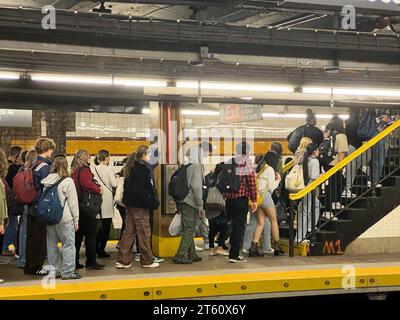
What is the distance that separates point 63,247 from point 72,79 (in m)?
2.01

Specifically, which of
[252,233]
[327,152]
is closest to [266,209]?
[252,233]

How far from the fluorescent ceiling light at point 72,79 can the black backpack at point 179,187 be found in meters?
1.72

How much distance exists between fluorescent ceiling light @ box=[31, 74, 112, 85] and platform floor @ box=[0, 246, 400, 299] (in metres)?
2.36

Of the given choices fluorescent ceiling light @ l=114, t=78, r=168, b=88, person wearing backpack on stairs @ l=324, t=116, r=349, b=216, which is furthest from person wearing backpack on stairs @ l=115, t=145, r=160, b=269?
person wearing backpack on stairs @ l=324, t=116, r=349, b=216

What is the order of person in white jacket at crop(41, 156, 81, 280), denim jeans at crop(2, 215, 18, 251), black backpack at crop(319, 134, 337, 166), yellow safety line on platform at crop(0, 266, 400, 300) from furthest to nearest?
black backpack at crop(319, 134, 337, 166) < denim jeans at crop(2, 215, 18, 251) < person in white jacket at crop(41, 156, 81, 280) < yellow safety line on platform at crop(0, 266, 400, 300)

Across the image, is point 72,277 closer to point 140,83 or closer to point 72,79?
point 72,79

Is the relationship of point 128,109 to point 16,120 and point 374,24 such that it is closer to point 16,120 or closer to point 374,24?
point 16,120

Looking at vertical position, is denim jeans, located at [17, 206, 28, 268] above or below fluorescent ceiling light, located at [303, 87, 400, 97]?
below

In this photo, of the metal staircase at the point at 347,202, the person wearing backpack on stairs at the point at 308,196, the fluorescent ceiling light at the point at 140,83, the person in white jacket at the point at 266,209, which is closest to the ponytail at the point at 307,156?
the person wearing backpack on stairs at the point at 308,196

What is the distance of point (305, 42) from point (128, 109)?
13.9 feet

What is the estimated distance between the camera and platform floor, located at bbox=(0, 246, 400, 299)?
6623 millimetres

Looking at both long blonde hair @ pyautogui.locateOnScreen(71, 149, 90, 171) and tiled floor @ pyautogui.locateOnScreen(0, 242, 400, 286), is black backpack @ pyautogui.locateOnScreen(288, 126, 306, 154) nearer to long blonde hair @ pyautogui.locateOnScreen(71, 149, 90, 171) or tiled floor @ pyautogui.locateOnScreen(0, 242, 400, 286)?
tiled floor @ pyautogui.locateOnScreen(0, 242, 400, 286)

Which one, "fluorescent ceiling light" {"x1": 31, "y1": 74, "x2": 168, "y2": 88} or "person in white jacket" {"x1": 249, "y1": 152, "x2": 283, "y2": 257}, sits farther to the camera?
"person in white jacket" {"x1": 249, "y1": 152, "x2": 283, "y2": 257}
